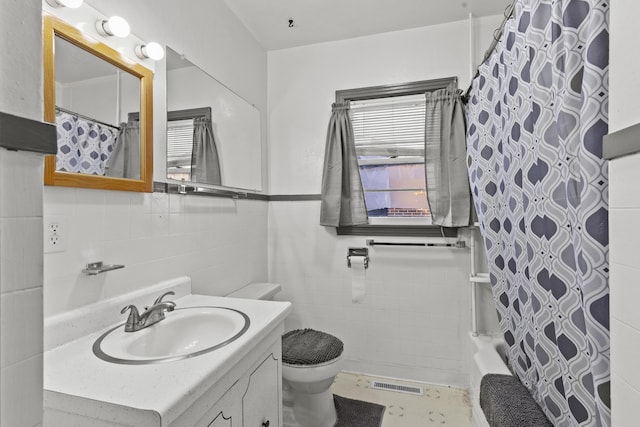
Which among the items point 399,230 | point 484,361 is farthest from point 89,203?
point 484,361

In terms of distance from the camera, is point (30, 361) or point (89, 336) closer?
point (30, 361)

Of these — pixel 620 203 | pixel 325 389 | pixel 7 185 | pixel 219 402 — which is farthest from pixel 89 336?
pixel 620 203

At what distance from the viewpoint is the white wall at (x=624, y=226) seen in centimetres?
58

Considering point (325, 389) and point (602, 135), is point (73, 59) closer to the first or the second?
point (602, 135)

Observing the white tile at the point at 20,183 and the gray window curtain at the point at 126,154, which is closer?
the white tile at the point at 20,183

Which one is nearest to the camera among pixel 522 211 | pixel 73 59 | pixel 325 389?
pixel 73 59

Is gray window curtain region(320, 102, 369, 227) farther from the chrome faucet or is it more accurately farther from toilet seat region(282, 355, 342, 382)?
the chrome faucet

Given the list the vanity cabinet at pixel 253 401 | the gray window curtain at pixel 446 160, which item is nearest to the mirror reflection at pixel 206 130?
the vanity cabinet at pixel 253 401

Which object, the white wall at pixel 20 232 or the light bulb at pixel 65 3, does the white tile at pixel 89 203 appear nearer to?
the light bulb at pixel 65 3

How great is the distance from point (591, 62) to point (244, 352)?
121cm

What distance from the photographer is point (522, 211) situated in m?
1.16

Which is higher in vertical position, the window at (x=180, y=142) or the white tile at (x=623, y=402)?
the window at (x=180, y=142)

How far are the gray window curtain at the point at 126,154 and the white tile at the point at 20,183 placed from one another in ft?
2.61

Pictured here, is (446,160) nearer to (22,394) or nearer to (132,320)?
(132,320)
